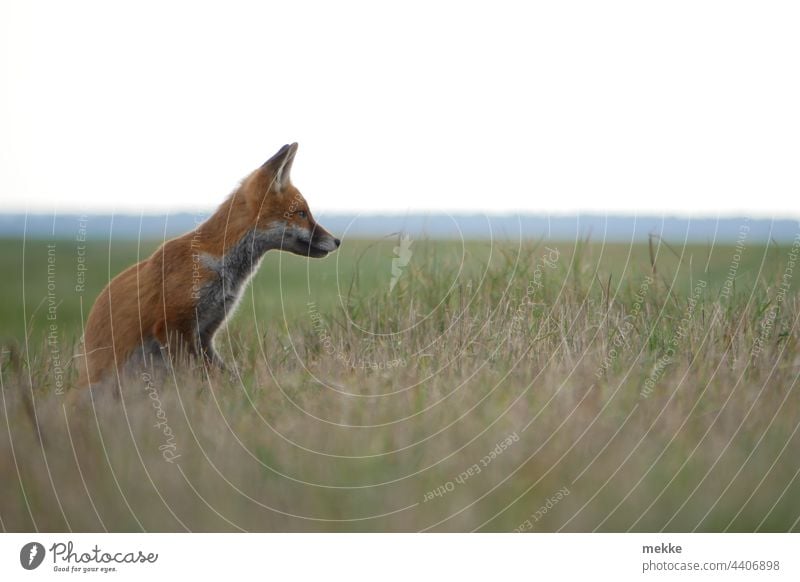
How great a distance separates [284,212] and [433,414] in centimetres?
164

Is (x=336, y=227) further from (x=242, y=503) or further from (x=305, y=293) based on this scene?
(x=242, y=503)

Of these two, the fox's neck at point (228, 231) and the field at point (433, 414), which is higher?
the fox's neck at point (228, 231)

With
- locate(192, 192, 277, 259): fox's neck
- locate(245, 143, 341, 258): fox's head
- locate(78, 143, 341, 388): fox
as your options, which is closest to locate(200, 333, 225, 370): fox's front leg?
locate(78, 143, 341, 388): fox

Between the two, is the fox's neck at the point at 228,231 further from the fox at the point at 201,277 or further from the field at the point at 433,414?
the field at the point at 433,414

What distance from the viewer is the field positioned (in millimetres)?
3656

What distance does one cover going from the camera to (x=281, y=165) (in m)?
4.49

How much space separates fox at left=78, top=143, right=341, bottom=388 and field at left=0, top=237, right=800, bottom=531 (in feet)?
0.64

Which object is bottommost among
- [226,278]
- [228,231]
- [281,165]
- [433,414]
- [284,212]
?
[433,414]

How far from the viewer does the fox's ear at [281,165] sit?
4.45m

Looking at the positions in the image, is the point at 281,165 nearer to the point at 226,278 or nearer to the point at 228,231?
the point at 228,231

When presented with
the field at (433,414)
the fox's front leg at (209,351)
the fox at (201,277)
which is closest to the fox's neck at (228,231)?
the fox at (201,277)

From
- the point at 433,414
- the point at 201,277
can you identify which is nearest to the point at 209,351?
the point at 201,277

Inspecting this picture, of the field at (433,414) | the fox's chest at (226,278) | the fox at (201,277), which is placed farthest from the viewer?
the fox's chest at (226,278)
